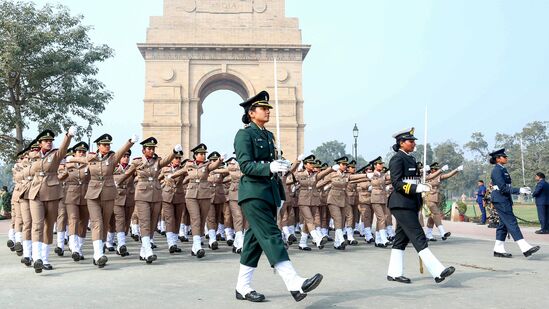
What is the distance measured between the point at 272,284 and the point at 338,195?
544 centimetres

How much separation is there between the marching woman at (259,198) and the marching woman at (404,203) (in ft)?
6.73

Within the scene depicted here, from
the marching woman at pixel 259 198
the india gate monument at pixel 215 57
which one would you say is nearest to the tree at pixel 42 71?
the india gate monument at pixel 215 57

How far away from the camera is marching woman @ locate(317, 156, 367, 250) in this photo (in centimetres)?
1153

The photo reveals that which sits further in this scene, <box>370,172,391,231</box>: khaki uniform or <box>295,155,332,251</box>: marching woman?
<box>370,172,391,231</box>: khaki uniform

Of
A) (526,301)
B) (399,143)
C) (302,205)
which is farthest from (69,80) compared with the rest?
(526,301)

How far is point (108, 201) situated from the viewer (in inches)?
356

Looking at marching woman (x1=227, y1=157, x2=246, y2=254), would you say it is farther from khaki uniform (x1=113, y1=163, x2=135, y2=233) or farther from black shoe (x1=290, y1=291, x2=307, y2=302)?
black shoe (x1=290, y1=291, x2=307, y2=302)

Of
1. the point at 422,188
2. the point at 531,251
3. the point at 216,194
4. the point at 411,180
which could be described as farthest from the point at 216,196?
the point at 531,251

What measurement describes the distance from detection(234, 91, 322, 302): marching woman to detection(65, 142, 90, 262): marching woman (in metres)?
4.83

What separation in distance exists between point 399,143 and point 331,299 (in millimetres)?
Answer: 2701

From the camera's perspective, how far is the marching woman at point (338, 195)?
37.8 feet

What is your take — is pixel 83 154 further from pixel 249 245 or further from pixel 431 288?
pixel 431 288

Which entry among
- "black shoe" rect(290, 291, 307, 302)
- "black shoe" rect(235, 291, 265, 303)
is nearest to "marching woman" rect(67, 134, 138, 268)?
"black shoe" rect(235, 291, 265, 303)

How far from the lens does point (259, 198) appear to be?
5.68 m
